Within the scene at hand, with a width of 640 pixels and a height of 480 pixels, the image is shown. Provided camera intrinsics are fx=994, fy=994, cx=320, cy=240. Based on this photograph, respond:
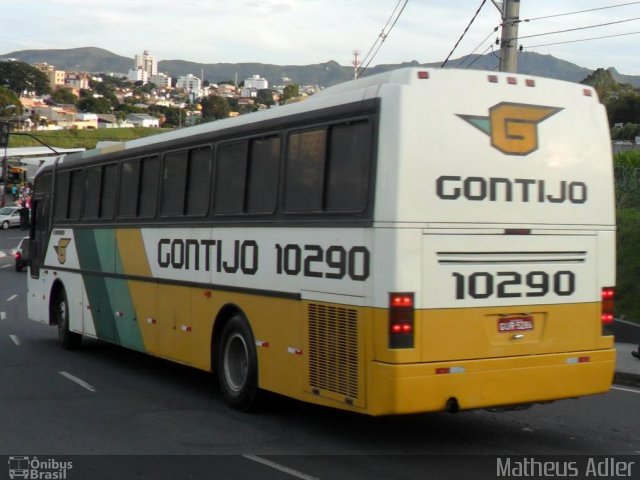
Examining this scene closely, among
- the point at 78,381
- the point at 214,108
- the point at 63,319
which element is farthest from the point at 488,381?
the point at 214,108

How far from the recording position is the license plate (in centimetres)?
891

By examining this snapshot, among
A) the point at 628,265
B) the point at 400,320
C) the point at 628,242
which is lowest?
the point at 400,320

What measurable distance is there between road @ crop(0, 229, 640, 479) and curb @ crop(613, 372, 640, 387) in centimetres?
36

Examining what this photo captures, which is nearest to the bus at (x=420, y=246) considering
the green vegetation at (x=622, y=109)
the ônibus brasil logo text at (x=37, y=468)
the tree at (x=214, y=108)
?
the ônibus brasil logo text at (x=37, y=468)

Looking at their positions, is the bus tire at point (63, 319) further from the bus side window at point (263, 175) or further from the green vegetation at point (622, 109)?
the green vegetation at point (622, 109)

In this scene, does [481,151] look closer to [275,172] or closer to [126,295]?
[275,172]

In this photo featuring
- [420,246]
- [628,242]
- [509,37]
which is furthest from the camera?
[628,242]

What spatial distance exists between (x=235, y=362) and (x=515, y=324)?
354 centimetres

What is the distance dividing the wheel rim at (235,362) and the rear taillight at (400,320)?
2951 millimetres

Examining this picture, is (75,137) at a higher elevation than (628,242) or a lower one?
higher

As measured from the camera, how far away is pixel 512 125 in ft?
29.9

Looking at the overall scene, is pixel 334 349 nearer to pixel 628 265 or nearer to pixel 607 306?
pixel 607 306

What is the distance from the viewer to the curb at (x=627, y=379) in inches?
555

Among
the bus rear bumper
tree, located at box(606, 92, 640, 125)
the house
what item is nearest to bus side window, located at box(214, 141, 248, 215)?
the bus rear bumper
